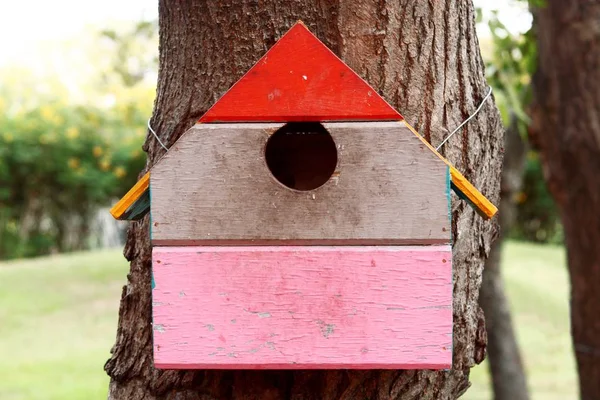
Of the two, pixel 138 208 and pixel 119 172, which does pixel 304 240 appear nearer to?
pixel 138 208

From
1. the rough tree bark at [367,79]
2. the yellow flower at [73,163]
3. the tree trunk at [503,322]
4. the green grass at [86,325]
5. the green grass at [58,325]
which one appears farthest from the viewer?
the yellow flower at [73,163]

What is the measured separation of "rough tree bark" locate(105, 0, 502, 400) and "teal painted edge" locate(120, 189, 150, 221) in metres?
0.14

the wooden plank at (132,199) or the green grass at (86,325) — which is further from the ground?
the wooden plank at (132,199)

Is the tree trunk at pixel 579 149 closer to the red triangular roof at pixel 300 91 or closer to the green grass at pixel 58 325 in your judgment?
the red triangular roof at pixel 300 91

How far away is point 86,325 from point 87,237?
5034 millimetres

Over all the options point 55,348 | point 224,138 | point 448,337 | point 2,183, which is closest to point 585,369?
point 448,337

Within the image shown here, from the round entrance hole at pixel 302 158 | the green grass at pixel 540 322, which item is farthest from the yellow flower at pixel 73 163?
the round entrance hole at pixel 302 158

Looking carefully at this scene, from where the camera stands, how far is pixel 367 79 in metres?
1.69

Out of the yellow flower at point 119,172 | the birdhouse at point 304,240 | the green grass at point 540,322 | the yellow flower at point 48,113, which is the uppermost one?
the yellow flower at point 48,113

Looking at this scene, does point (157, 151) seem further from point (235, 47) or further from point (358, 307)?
point (358, 307)

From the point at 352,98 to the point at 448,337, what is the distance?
502mm

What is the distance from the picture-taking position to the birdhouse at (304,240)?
1471mm

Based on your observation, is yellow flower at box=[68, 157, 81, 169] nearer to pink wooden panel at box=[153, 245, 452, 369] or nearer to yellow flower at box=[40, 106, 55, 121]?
yellow flower at box=[40, 106, 55, 121]

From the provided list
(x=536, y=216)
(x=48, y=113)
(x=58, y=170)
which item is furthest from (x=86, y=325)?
(x=536, y=216)
